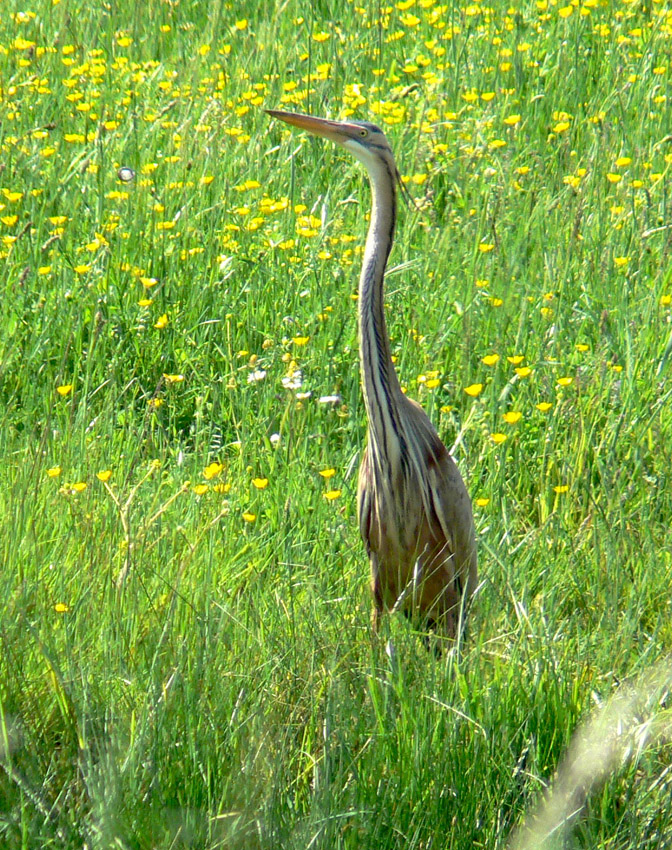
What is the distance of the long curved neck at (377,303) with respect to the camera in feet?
9.44

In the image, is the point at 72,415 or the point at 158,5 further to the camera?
the point at 158,5

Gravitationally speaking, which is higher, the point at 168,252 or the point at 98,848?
the point at 168,252

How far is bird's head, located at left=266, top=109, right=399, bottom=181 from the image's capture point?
9.64ft

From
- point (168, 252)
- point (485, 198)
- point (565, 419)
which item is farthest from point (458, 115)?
point (565, 419)

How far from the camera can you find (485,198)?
15.3 ft

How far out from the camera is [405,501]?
10.7ft

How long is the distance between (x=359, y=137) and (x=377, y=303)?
452mm

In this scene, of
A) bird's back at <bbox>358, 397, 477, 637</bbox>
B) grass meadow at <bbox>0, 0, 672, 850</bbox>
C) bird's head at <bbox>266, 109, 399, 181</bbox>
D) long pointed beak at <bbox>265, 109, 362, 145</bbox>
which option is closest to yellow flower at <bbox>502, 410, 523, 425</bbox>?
grass meadow at <bbox>0, 0, 672, 850</bbox>

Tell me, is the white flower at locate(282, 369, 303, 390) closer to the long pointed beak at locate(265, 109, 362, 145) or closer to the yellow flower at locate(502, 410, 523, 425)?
the yellow flower at locate(502, 410, 523, 425)

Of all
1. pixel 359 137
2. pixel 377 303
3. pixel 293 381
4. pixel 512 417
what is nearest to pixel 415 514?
pixel 512 417

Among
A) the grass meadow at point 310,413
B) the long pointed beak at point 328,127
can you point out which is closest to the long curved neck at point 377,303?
the long pointed beak at point 328,127

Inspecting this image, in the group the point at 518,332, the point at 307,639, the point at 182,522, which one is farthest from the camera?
the point at 518,332

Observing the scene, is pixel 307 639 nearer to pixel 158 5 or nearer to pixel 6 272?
pixel 6 272

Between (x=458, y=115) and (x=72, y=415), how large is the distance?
2.48 m
